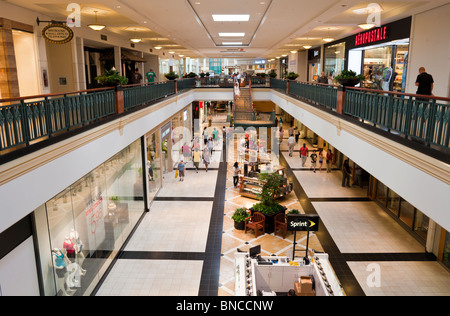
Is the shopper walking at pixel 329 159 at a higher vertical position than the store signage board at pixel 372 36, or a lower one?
lower

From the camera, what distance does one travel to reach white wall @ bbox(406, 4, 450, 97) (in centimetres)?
991

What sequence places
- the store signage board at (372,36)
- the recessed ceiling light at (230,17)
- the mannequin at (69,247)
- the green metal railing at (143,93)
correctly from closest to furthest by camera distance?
the mannequin at (69,247)
the green metal railing at (143,93)
the recessed ceiling light at (230,17)
the store signage board at (372,36)

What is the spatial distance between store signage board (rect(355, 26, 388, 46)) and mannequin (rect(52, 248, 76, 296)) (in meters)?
13.5

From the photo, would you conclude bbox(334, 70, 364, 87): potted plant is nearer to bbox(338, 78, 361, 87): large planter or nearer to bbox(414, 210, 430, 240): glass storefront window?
bbox(338, 78, 361, 87): large planter

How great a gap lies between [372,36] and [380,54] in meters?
0.87

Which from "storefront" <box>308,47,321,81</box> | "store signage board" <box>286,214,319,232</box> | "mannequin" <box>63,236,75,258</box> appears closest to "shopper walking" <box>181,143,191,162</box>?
"storefront" <box>308,47,321,81</box>

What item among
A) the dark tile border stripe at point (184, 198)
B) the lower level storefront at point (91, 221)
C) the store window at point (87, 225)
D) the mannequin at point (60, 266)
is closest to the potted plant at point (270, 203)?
the dark tile border stripe at point (184, 198)

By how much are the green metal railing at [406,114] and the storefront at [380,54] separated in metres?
5.44

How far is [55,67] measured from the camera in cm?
1261

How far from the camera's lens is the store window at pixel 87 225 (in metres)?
6.47

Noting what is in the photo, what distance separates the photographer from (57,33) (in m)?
8.09

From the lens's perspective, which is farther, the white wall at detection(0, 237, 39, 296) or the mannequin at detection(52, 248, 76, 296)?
the mannequin at detection(52, 248, 76, 296)

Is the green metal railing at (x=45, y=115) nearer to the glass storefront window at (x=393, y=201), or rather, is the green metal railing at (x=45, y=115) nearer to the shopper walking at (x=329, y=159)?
the glass storefront window at (x=393, y=201)

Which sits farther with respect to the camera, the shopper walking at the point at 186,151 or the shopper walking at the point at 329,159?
the shopper walking at the point at 186,151
